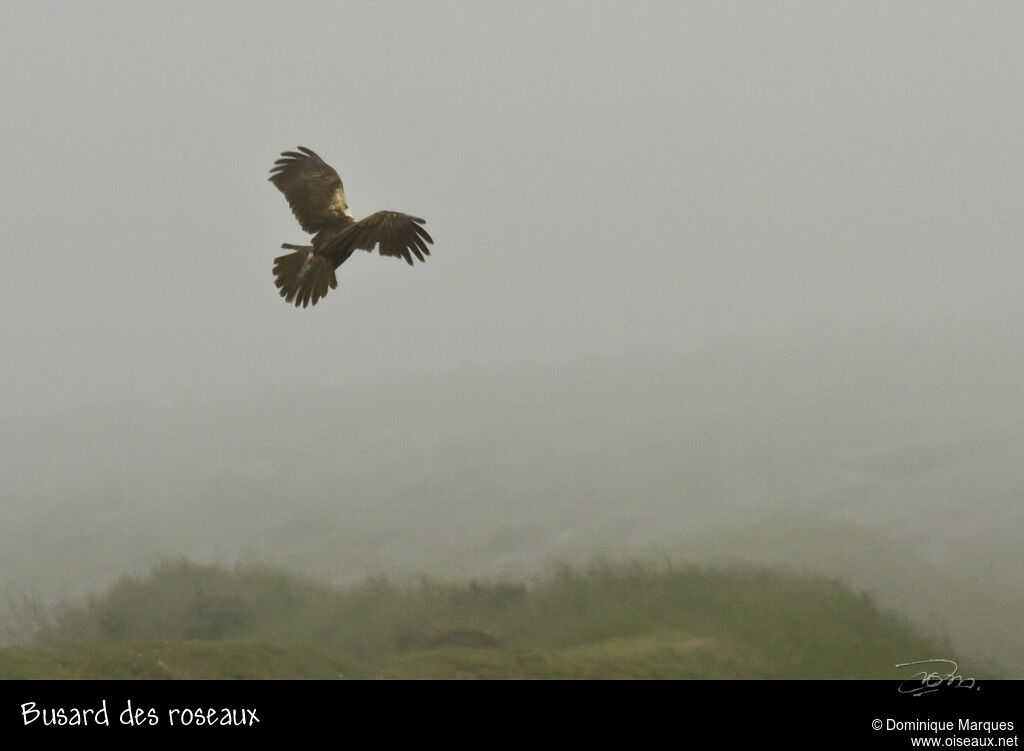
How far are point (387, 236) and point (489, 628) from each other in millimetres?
18099

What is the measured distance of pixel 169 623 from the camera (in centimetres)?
2725

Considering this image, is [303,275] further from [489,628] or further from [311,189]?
[489,628]

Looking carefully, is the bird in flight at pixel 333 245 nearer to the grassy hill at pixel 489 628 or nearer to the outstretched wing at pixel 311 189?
the outstretched wing at pixel 311 189

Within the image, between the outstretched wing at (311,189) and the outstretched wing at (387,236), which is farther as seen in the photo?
the outstretched wing at (311,189)

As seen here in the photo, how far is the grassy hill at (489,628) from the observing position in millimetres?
17109

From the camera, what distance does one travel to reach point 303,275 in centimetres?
960

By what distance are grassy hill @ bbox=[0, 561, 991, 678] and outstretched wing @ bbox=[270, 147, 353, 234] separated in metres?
8.41

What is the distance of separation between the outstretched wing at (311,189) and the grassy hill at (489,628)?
331 inches
